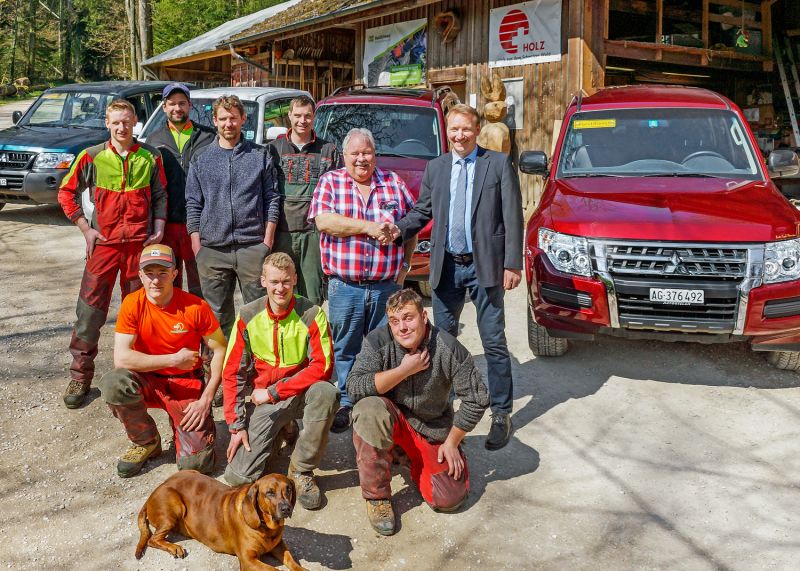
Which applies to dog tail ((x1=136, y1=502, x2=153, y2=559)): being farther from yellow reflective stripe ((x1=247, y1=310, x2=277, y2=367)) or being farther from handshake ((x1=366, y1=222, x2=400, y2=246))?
handshake ((x1=366, y1=222, x2=400, y2=246))

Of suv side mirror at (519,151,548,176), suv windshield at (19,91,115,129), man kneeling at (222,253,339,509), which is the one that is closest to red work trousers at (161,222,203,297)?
man kneeling at (222,253,339,509)

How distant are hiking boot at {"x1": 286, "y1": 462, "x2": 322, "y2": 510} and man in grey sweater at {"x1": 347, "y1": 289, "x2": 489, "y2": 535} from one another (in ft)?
0.87

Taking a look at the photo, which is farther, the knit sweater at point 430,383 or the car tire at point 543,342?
the car tire at point 543,342

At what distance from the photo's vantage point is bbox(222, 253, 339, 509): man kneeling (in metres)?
3.71

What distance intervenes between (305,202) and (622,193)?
2.28 meters

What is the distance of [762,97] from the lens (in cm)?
1371

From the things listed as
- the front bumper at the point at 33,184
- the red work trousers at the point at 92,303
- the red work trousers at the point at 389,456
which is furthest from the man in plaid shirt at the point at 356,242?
the front bumper at the point at 33,184

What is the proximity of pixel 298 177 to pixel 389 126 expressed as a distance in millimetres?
2916

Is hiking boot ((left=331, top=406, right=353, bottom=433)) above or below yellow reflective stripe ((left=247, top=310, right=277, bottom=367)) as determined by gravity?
below

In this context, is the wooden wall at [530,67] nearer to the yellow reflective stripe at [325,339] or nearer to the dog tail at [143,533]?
the yellow reflective stripe at [325,339]

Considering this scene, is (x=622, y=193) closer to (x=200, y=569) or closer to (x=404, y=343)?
(x=404, y=343)

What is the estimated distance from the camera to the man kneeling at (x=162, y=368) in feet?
12.8

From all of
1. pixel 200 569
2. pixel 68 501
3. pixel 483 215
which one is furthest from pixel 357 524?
pixel 483 215

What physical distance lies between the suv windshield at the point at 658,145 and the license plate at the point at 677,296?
128 cm
